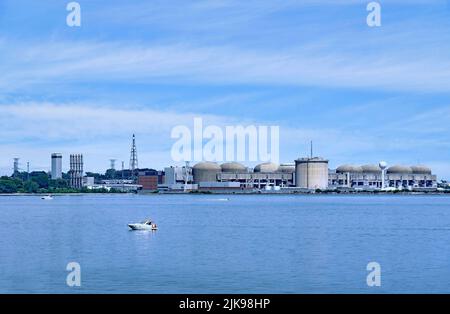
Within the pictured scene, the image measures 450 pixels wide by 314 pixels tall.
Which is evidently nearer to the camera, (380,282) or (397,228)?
(380,282)

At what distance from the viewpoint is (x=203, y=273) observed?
53.0 meters

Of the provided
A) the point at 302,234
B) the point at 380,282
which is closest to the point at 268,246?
the point at 302,234

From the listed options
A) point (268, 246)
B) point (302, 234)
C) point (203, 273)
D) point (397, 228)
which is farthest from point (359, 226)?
point (203, 273)

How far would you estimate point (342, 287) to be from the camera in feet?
157

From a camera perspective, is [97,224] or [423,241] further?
[97,224]

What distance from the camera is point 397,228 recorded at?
10175cm

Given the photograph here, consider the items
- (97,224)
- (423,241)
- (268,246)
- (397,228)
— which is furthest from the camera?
(97,224)

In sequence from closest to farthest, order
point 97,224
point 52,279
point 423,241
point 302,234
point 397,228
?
1. point 52,279
2. point 423,241
3. point 302,234
4. point 397,228
5. point 97,224

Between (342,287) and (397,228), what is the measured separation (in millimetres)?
55908
